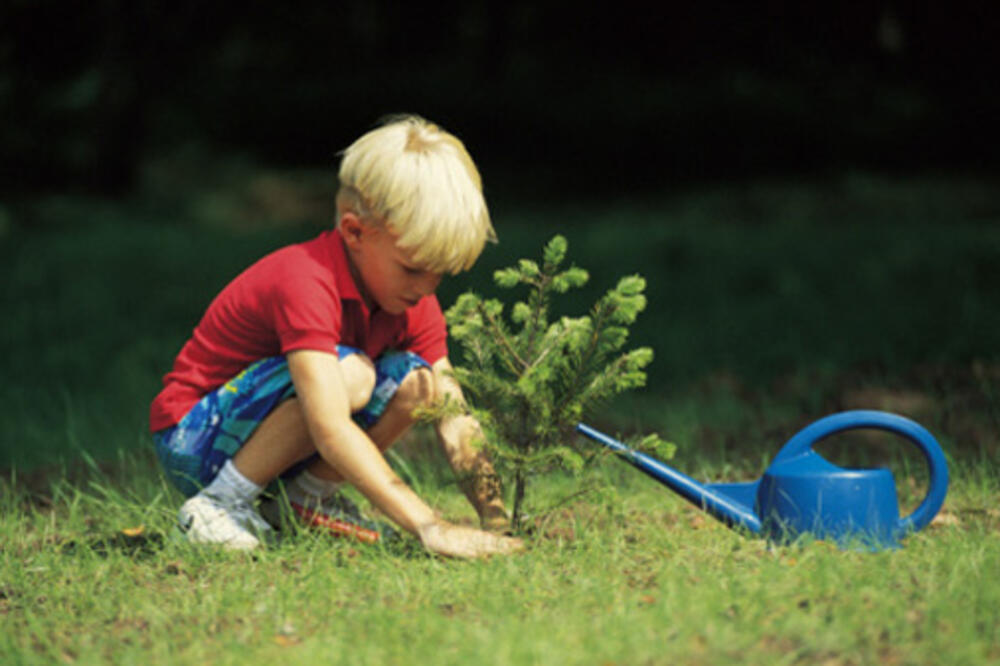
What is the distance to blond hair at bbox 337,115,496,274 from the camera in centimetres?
248

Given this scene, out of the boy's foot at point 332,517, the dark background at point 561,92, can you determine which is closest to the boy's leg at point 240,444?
the boy's foot at point 332,517

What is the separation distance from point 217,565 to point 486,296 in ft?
13.1

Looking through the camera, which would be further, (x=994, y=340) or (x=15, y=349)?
(x=15, y=349)

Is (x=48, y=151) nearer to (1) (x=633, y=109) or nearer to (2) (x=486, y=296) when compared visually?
(1) (x=633, y=109)

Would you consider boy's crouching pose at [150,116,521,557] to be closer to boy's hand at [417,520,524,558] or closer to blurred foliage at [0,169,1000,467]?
boy's hand at [417,520,524,558]

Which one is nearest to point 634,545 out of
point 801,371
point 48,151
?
point 801,371

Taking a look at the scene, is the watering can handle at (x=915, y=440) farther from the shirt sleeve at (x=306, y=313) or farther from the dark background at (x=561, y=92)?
the dark background at (x=561, y=92)

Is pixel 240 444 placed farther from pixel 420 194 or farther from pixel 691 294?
pixel 691 294

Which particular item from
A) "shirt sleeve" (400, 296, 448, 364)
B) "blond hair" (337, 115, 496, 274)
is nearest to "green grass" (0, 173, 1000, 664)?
"shirt sleeve" (400, 296, 448, 364)

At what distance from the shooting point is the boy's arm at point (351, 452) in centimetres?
248

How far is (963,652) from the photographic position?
6.07ft

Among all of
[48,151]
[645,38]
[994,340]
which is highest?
[645,38]

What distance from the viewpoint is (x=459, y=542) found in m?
2.51

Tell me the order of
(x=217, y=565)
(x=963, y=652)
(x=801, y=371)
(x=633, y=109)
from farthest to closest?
(x=633, y=109) → (x=801, y=371) → (x=217, y=565) → (x=963, y=652)
